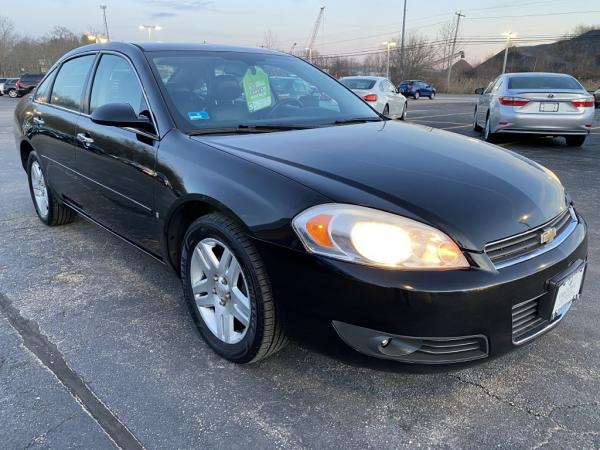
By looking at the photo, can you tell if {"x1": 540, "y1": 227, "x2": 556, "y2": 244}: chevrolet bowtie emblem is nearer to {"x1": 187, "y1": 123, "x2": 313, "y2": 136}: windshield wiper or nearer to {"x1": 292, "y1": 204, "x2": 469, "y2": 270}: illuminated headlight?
{"x1": 292, "y1": 204, "x2": 469, "y2": 270}: illuminated headlight

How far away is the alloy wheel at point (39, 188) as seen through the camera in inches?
176

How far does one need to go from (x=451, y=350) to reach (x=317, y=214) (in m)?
0.72

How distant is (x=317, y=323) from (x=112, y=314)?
154 centimetres

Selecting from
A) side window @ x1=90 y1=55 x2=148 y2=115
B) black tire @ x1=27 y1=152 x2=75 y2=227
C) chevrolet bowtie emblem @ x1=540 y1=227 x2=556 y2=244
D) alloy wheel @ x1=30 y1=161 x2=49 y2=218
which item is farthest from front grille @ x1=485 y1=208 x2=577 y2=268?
Answer: alloy wheel @ x1=30 y1=161 x2=49 y2=218

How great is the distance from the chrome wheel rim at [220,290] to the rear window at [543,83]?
835 cm

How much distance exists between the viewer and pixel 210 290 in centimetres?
246

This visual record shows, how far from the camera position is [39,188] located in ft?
15.1

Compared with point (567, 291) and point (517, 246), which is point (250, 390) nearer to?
point (517, 246)

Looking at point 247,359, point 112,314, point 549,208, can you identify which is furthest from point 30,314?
point 549,208

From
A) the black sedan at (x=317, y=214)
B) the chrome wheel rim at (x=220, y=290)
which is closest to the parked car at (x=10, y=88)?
the black sedan at (x=317, y=214)

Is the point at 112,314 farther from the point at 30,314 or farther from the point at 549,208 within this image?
the point at 549,208

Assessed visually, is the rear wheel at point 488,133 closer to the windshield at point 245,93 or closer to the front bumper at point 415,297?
the windshield at point 245,93

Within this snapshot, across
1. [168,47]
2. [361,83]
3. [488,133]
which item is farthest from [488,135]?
[168,47]

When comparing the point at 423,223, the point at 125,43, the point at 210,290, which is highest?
the point at 125,43
